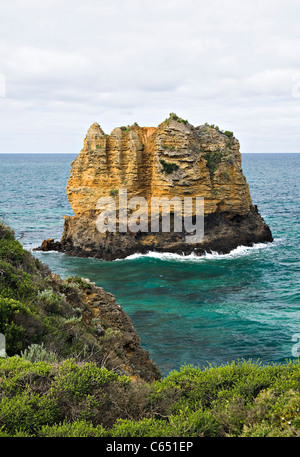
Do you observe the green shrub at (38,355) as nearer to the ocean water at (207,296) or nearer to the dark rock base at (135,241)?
the ocean water at (207,296)

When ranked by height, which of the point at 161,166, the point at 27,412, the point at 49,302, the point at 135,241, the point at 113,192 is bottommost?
the point at 135,241

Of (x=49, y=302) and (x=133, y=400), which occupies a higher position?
(x=49, y=302)

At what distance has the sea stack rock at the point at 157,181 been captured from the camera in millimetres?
38281

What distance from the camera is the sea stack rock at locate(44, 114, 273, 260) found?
126 feet

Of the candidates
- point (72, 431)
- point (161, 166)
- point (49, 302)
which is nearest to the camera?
point (72, 431)

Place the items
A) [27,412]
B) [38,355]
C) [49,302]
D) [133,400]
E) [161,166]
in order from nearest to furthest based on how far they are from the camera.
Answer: [27,412], [133,400], [38,355], [49,302], [161,166]

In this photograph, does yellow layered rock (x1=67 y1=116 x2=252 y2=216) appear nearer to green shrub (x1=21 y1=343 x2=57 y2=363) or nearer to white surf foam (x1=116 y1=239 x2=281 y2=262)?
white surf foam (x1=116 y1=239 x2=281 y2=262)

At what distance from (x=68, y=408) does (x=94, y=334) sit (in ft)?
17.4

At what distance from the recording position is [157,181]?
3878 centimetres

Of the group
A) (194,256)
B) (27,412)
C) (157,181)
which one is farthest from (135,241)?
(27,412)

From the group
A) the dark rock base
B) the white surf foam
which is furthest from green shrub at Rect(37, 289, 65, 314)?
the dark rock base

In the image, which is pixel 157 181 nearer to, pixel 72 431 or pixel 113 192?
pixel 113 192

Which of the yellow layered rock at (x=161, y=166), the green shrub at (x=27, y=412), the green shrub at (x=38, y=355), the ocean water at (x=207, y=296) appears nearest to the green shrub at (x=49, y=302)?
the green shrub at (x=38, y=355)

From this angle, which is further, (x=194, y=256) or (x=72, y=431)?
(x=194, y=256)
